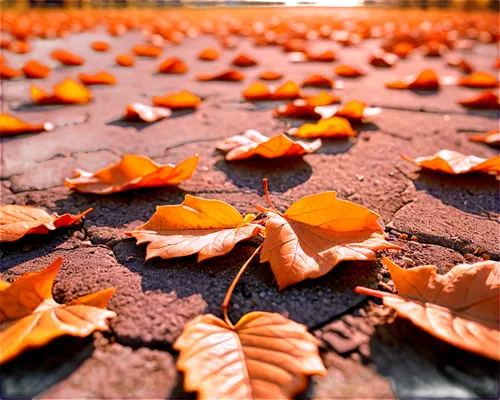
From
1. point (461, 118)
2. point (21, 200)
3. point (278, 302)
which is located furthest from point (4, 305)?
point (461, 118)

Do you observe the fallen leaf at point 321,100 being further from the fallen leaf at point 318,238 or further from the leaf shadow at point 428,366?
the leaf shadow at point 428,366

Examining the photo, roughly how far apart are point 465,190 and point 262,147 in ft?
2.13

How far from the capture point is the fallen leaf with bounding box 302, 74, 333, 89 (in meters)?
2.76

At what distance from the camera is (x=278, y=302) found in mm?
874

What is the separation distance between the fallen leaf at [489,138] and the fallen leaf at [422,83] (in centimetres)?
101

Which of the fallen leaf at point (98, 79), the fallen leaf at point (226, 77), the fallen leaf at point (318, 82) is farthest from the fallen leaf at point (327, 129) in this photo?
the fallen leaf at point (98, 79)

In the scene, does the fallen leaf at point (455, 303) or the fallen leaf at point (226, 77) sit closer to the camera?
the fallen leaf at point (455, 303)

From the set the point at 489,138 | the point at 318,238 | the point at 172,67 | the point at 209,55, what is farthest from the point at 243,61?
the point at 318,238

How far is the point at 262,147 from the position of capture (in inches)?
59.6

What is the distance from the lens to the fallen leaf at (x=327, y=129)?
1776 millimetres

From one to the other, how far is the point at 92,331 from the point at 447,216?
0.96 meters

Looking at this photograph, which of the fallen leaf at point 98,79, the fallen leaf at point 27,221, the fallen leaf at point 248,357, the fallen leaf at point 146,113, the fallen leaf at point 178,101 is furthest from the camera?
the fallen leaf at point 98,79

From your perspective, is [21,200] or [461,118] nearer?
[21,200]

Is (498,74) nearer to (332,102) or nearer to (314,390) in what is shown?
(332,102)
